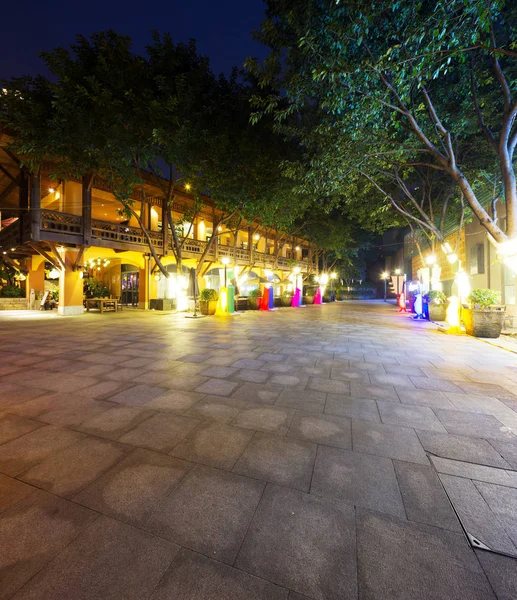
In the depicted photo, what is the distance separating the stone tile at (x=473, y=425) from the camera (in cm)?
257

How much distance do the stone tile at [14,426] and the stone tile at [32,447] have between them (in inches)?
3.4

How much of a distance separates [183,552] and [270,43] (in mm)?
9625

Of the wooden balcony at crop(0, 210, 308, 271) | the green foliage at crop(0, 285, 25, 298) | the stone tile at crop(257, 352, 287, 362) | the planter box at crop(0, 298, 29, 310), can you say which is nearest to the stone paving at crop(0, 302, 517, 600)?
the stone tile at crop(257, 352, 287, 362)

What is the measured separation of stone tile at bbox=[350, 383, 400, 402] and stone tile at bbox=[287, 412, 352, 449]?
810mm

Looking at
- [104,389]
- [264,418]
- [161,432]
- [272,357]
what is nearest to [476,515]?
[264,418]

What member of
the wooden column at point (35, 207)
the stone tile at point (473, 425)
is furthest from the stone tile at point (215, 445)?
the wooden column at point (35, 207)

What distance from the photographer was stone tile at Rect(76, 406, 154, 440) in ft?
8.41

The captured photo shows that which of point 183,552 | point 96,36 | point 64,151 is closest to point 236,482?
point 183,552

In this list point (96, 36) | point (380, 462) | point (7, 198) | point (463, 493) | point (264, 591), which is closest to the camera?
point (264, 591)

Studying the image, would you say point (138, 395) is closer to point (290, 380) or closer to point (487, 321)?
point (290, 380)

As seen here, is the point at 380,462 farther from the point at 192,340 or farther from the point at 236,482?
the point at 192,340

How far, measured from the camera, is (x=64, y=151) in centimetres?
988

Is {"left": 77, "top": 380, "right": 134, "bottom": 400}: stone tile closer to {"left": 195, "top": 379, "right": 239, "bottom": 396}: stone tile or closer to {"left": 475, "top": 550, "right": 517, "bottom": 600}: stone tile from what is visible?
{"left": 195, "top": 379, "right": 239, "bottom": 396}: stone tile

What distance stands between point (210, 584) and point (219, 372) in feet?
10.5
